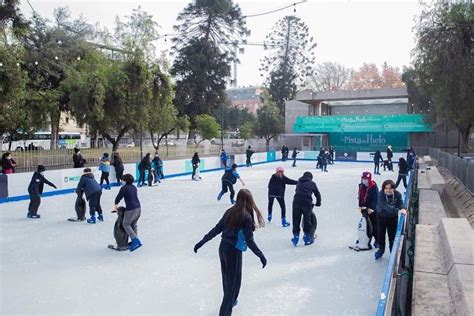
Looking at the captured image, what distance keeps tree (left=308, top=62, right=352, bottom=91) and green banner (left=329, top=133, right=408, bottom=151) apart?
83.7 feet

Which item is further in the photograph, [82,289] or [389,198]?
[389,198]

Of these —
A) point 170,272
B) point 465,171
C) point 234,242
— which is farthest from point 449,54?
point 234,242

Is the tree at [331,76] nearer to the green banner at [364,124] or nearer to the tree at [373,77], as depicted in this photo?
the tree at [373,77]

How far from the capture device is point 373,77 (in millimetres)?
64125

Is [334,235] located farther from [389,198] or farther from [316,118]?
[316,118]

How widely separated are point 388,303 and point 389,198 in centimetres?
323

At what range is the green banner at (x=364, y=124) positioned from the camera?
37.0 metres

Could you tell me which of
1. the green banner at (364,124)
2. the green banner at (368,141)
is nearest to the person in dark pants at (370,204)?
the green banner at (364,124)

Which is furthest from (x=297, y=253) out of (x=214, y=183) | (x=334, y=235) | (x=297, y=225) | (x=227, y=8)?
(x=227, y=8)

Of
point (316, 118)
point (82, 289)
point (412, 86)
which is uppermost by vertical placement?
point (412, 86)

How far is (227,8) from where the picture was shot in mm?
45812

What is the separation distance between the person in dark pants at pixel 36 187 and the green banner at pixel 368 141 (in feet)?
103

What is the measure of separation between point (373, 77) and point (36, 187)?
61188mm

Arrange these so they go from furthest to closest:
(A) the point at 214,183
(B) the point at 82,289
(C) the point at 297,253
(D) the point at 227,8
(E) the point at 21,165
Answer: (D) the point at 227,8 → (A) the point at 214,183 → (E) the point at 21,165 → (C) the point at 297,253 → (B) the point at 82,289
